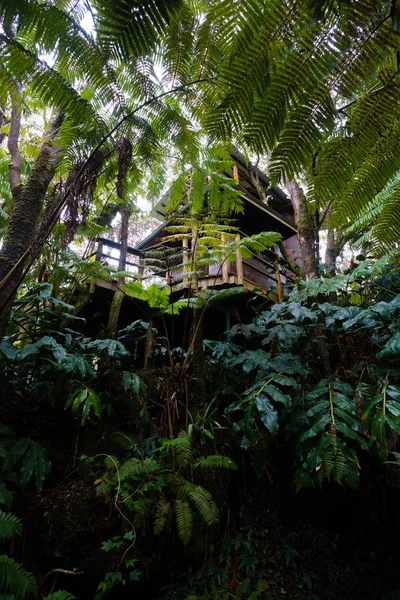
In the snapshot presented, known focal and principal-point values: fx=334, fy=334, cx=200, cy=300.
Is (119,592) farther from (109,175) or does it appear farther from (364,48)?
(364,48)

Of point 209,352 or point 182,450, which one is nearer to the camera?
point 182,450

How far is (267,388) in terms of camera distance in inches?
112

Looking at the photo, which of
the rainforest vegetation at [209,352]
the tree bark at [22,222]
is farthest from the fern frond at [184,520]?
the tree bark at [22,222]

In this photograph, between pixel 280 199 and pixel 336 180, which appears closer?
pixel 336 180

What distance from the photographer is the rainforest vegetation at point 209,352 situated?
74 cm

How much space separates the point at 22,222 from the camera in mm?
3348

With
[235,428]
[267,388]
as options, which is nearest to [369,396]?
[267,388]

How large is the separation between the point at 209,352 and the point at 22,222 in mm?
2865

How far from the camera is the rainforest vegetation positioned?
741 millimetres

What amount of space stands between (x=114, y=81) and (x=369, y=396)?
2.64m

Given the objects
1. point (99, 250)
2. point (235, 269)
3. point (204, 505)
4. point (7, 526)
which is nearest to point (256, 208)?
point (235, 269)

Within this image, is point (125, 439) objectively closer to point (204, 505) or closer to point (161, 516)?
point (161, 516)

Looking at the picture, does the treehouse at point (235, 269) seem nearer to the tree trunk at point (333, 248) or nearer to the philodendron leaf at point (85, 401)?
the tree trunk at point (333, 248)

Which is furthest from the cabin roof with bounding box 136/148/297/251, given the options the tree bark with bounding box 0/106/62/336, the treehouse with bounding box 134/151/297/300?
the tree bark with bounding box 0/106/62/336
